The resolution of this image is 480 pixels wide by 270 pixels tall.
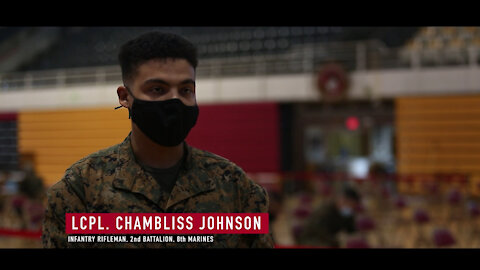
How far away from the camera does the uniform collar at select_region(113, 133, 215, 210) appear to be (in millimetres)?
1629

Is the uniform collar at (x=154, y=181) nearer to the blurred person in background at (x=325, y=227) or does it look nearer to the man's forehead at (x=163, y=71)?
the man's forehead at (x=163, y=71)

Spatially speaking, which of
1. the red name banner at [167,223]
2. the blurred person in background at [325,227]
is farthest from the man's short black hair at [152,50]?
the blurred person in background at [325,227]

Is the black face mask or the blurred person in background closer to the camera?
the black face mask

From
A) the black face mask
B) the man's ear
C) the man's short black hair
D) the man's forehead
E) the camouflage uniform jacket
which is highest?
the man's short black hair

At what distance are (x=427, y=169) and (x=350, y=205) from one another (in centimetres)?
377

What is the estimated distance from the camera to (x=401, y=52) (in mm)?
9438

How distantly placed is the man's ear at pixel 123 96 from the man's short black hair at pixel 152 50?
0.04 meters

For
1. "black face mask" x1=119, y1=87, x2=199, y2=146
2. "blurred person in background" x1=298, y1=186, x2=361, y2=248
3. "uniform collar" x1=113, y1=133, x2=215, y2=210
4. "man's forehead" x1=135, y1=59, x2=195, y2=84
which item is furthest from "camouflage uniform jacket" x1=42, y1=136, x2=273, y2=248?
"blurred person in background" x1=298, y1=186, x2=361, y2=248

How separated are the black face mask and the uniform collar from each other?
0.12 metres

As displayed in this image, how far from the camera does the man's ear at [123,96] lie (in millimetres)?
1646

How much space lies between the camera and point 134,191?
5.35 ft

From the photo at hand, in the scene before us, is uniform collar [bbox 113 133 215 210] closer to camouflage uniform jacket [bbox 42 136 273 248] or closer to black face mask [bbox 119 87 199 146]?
camouflage uniform jacket [bbox 42 136 273 248]

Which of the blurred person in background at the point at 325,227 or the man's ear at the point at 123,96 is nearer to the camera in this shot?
the man's ear at the point at 123,96
